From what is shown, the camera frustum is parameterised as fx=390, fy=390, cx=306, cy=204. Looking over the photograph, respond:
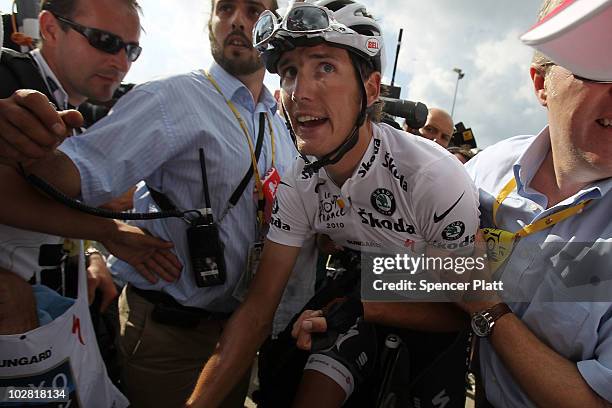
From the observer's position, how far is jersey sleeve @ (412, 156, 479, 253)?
5.68 feet

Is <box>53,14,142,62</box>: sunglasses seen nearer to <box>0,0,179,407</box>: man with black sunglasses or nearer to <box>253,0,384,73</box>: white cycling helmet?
<box>0,0,179,407</box>: man with black sunglasses

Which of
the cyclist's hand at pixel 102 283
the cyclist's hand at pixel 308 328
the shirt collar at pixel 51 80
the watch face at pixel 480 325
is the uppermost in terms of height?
the shirt collar at pixel 51 80

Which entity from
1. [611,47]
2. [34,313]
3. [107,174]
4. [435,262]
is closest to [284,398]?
[435,262]

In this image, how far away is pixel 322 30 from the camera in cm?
188

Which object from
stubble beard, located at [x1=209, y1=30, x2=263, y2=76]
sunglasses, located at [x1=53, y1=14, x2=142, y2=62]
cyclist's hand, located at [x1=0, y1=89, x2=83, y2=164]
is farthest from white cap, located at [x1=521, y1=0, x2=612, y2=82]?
sunglasses, located at [x1=53, y1=14, x2=142, y2=62]

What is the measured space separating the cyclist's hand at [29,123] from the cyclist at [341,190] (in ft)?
3.46

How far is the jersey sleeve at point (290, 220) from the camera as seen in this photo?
203 centimetres

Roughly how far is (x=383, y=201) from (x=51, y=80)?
1.91m

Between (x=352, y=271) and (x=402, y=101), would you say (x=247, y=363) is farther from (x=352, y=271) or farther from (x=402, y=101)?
(x=402, y=101)

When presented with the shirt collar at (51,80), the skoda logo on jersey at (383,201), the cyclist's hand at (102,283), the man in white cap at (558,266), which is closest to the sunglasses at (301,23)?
the skoda logo on jersey at (383,201)

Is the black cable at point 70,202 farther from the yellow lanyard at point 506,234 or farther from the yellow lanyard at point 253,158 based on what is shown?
the yellow lanyard at point 506,234

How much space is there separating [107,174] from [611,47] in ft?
6.14

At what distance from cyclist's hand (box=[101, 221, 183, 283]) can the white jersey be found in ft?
1.86

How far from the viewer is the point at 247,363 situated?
202 cm
